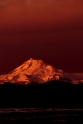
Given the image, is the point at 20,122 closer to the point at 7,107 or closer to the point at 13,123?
the point at 13,123

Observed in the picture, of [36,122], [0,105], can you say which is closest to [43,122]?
[36,122]

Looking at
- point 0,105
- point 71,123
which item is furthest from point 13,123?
point 0,105

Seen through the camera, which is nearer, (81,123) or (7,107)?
(81,123)

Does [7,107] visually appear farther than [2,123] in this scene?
Yes

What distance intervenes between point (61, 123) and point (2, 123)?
32.1 feet

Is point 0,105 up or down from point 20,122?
up

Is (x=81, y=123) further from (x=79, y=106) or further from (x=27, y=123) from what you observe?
(x=79, y=106)

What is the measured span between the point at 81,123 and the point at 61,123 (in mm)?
3218

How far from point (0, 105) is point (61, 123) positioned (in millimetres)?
88873

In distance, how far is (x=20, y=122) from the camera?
381 feet

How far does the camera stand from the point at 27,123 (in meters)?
113

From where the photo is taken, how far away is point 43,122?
11531cm

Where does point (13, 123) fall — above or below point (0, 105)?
below

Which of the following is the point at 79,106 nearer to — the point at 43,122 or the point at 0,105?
the point at 0,105
